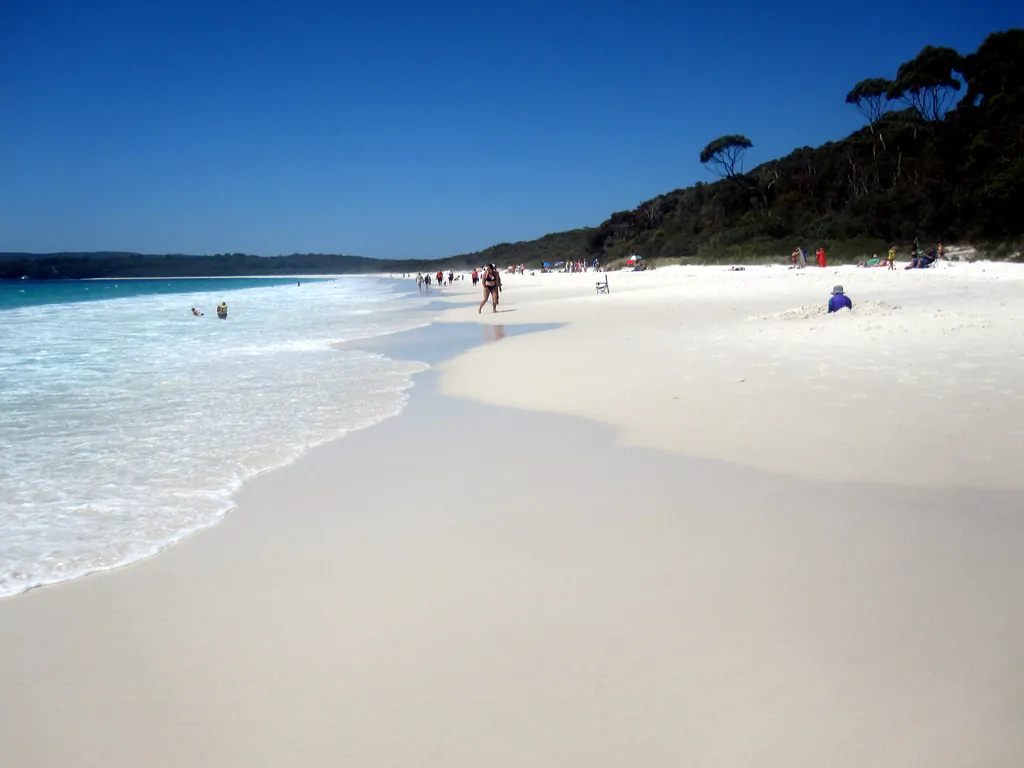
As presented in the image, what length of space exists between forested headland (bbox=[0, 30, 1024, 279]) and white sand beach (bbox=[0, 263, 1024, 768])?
25945 mm

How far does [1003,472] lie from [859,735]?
3179 millimetres

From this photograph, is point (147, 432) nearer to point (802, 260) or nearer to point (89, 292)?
point (802, 260)

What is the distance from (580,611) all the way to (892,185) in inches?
2006

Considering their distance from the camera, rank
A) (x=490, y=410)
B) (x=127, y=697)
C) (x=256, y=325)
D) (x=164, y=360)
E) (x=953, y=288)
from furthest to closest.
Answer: (x=256, y=325)
(x=953, y=288)
(x=164, y=360)
(x=490, y=410)
(x=127, y=697)

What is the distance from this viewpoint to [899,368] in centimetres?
791

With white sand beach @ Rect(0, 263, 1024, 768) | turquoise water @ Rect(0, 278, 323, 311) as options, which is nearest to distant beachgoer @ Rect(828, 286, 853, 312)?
white sand beach @ Rect(0, 263, 1024, 768)

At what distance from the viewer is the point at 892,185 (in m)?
45.6

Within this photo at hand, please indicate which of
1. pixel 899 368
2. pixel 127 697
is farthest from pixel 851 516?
pixel 899 368

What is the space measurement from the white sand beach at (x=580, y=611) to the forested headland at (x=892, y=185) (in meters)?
25.9

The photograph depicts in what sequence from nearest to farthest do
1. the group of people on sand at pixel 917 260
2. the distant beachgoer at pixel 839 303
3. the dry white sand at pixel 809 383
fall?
the dry white sand at pixel 809 383, the distant beachgoer at pixel 839 303, the group of people on sand at pixel 917 260

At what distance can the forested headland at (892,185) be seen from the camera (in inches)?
1284

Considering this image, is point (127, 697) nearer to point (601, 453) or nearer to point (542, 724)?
point (542, 724)

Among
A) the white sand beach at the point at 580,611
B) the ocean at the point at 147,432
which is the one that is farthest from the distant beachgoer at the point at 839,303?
the ocean at the point at 147,432

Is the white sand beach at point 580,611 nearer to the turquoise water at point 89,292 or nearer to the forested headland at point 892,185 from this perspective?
the forested headland at point 892,185
